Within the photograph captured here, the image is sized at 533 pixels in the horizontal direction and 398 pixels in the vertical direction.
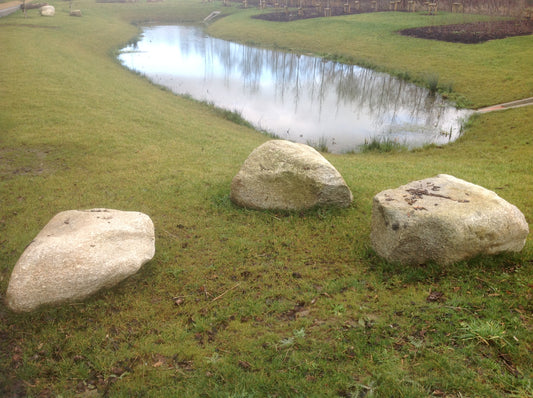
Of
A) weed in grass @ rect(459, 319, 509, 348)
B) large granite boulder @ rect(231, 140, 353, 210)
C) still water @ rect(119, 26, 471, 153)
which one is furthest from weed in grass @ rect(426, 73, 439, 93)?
weed in grass @ rect(459, 319, 509, 348)

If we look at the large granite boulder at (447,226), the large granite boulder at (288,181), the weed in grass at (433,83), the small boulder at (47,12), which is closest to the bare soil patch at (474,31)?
the weed in grass at (433,83)

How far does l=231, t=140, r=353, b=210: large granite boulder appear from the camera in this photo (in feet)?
23.7

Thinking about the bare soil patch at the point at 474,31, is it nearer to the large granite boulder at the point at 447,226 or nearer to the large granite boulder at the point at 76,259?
the large granite boulder at the point at 447,226

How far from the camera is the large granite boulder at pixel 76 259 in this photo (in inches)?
190

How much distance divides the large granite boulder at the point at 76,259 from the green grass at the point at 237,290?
22 cm

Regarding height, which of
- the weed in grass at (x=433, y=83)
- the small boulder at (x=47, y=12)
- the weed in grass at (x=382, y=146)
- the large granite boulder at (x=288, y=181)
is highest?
the small boulder at (x=47, y=12)

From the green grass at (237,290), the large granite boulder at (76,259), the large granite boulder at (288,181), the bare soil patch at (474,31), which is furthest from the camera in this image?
the bare soil patch at (474,31)

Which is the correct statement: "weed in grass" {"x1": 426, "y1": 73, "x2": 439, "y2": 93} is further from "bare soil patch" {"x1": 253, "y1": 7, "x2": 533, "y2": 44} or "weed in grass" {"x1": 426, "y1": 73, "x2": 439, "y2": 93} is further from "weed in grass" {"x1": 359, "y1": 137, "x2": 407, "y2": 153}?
"weed in grass" {"x1": 359, "y1": 137, "x2": 407, "y2": 153}

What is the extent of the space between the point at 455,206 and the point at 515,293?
130 cm

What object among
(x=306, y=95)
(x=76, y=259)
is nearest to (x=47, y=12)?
(x=306, y=95)

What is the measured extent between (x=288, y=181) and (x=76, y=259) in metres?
3.89

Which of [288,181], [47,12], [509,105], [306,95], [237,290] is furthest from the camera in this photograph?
[47,12]

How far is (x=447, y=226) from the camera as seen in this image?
5.06 meters

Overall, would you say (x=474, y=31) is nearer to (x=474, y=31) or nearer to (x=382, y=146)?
(x=474, y=31)
